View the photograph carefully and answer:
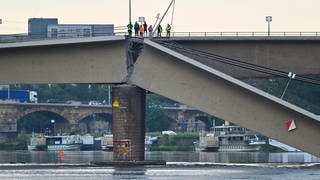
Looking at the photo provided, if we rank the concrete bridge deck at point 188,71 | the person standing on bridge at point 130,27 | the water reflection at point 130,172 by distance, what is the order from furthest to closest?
the person standing on bridge at point 130,27, the concrete bridge deck at point 188,71, the water reflection at point 130,172

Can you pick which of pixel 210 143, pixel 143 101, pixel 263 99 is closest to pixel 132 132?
pixel 143 101

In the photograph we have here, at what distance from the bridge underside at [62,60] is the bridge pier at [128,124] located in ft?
4.19

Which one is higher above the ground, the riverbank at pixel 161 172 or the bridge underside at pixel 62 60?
the bridge underside at pixel 62 60

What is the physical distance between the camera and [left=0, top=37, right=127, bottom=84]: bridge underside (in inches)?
4380

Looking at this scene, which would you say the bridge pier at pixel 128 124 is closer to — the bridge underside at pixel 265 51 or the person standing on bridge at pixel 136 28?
the person standing on bridge at pixel 136 28

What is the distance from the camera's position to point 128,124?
112 metres

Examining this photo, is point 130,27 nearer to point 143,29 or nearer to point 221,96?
point 143,29

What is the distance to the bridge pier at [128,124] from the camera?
11162cm

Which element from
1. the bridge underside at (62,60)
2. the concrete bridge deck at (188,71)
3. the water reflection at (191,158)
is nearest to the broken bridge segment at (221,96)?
the concrete bridge deck at (188,71)

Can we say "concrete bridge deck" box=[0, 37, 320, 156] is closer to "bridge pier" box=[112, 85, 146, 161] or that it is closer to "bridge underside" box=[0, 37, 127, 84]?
"bridge underside" box=[0, 37, 127, 84]

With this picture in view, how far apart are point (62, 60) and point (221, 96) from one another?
11902 mm

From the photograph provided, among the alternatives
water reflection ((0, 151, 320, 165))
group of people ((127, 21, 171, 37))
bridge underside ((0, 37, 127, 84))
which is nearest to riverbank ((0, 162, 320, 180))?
bridge underside ((0, 37, 127, 84))

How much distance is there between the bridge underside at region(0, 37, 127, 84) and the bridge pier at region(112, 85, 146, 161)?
128 centimetres

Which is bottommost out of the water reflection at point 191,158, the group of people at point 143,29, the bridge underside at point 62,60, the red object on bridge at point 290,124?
the water reflection at point 191,158
